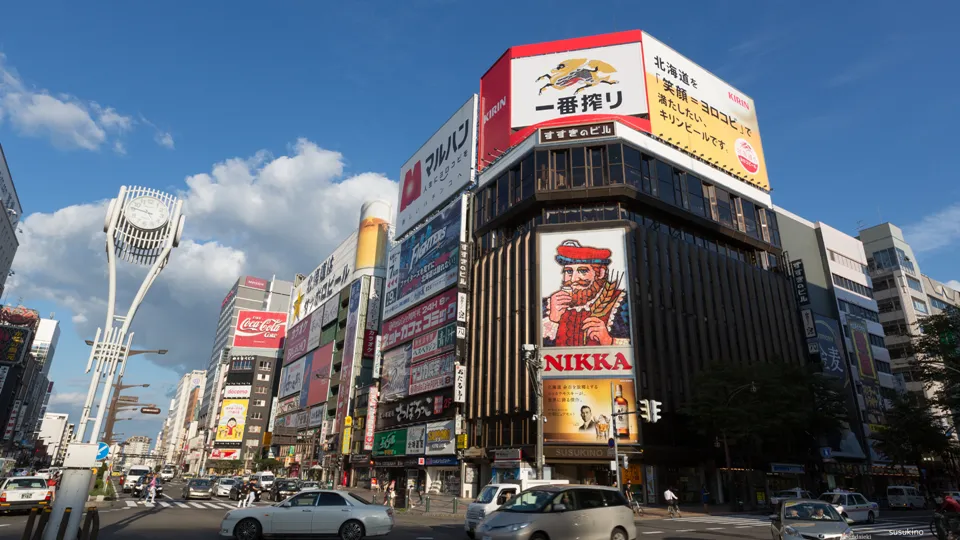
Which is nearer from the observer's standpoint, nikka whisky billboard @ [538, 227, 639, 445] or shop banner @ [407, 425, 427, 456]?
nikka whisky billboard @ [538, 227, 639, 445]

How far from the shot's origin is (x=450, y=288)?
5444cm

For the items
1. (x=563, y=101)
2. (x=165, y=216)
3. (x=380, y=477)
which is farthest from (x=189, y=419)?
(x=165, y=216)

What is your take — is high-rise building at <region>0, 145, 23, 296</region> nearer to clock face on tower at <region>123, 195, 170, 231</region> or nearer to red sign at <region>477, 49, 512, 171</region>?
red sign at <region>477, 49, 512, 171</region>

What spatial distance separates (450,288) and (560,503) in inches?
1654

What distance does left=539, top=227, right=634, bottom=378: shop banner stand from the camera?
40.8 metres

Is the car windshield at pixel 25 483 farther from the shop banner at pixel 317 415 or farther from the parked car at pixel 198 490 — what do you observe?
the shop banner at pixel 317 415

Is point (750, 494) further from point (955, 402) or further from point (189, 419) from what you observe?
point (189, 419)

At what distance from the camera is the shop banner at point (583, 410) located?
38772 millimetres

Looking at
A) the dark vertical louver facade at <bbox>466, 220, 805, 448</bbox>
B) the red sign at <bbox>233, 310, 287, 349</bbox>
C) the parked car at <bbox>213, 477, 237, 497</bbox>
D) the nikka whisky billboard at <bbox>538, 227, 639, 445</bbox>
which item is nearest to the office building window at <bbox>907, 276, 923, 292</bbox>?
the dark vertical louver facade at <bbox>466, 220, 805, 448</bbox>

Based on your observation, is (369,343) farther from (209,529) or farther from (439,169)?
(209,529)

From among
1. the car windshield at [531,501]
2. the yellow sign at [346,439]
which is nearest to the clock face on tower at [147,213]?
the car windshield at [531,501]

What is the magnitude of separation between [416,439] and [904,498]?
4035cm

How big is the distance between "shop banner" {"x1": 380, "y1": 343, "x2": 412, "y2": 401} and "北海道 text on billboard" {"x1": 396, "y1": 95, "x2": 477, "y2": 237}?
1645 cm

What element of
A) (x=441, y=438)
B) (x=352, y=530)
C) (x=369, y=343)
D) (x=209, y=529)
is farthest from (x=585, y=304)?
(x=369, y=343)
